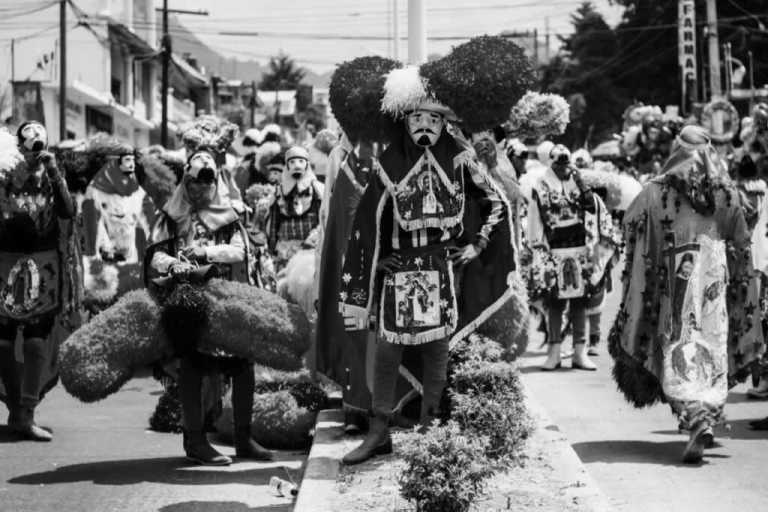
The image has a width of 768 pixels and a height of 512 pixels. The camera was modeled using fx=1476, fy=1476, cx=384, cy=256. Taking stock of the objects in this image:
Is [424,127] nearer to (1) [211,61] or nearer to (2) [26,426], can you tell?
(2) [26,426]

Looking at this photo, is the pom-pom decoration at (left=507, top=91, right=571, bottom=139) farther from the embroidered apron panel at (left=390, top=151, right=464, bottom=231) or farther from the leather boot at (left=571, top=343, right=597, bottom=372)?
the embroidered apron panel at (left=390, top=151, right=464, bottom=231)

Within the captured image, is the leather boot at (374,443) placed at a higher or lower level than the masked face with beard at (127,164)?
lower

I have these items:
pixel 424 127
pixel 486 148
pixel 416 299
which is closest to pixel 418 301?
pixel 416 299

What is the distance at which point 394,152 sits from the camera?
7.85 metres

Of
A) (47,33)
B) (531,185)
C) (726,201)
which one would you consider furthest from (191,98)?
(726,201)

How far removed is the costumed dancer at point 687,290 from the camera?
8.88 metres


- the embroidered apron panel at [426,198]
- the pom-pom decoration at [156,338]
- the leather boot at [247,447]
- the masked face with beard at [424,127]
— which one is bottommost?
the leather boot at [247,447]

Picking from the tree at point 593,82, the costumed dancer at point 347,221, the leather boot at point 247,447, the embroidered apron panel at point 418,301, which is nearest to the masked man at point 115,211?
the costumed dancer at point 347,221

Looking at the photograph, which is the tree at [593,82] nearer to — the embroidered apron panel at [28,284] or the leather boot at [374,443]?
the embroidered apron panel at [28,284]

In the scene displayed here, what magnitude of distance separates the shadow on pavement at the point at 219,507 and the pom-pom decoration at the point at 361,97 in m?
2.10

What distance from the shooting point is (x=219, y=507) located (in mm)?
7520

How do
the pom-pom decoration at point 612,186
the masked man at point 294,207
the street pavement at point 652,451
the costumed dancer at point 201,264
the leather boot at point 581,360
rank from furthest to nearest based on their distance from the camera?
the pom-pom decoration at point 612,186 → the leather boot at point 581,360 → the masked man at point 294,207 → the costumed dancer at point 201,264 → the street pavement at point 652,451

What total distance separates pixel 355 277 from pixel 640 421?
3.56 metres

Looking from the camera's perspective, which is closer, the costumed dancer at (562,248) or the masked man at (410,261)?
the masked man at (410,261)
